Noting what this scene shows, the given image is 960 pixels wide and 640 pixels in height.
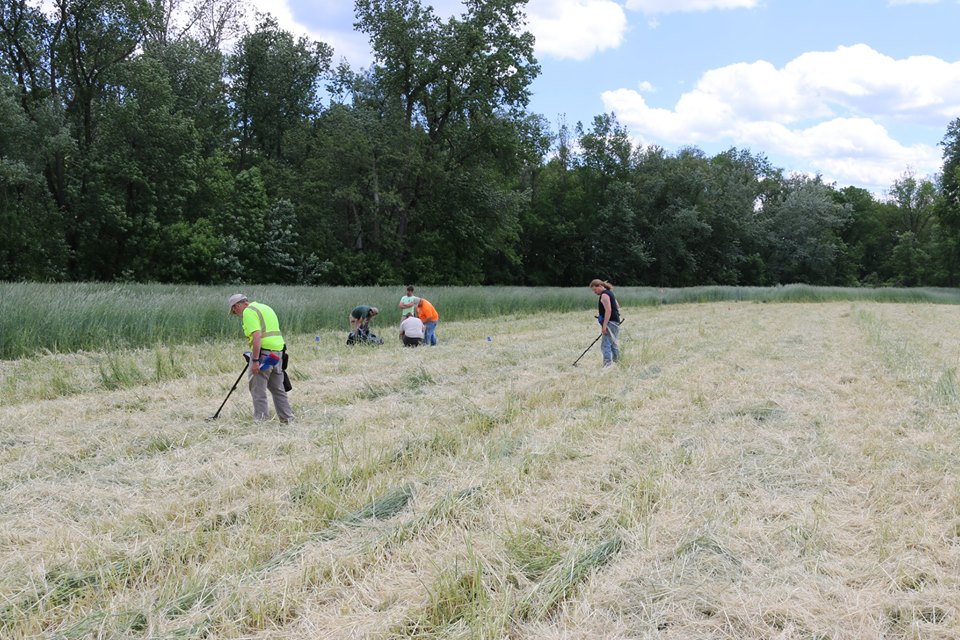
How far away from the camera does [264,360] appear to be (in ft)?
20.6

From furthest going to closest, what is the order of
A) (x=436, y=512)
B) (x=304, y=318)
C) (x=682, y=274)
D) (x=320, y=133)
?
(x=682, y=274) → (x=320, y=133) → (x=304, y=318) → (x=436, y=512)

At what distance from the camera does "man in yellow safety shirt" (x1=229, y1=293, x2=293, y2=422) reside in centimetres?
627

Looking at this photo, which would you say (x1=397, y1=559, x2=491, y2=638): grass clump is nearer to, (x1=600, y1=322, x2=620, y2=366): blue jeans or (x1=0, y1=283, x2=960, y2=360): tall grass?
(x1=600, y1=322, x2=620, y2=366): blue jeans

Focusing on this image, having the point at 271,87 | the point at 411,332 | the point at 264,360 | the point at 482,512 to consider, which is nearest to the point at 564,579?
the point at 482,512

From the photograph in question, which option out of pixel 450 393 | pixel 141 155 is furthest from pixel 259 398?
pixel 141 155

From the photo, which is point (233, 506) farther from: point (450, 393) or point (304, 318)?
point (304, 318)

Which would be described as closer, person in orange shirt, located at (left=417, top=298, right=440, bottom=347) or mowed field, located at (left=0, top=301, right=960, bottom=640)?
mowed field, located at (left=0, top=301, right=960, bottom=640)

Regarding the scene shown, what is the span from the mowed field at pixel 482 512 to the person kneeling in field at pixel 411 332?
14.9 ft

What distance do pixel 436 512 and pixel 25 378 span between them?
6.92m

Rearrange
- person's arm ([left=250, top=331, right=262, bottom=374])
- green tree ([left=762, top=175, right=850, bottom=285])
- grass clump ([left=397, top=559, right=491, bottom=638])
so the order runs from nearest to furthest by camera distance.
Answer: grass clump ([left=397, top=559, right=491, bottom=638]) < person's arm ([left=250, top=331, right=262, bottom=374]) < green tree ([left=762, top=175, right=850, bottom=285])

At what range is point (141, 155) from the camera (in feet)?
87.4

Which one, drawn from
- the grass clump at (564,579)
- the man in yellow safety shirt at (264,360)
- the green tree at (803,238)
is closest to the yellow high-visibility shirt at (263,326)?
the man in yellow safety shirt at (264,360)

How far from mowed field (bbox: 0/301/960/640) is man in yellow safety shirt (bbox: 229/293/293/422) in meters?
0.30

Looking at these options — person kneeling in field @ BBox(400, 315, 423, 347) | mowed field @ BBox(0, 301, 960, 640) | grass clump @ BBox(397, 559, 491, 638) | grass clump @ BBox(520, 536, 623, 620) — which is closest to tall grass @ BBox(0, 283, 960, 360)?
mowed field @ BBox(0, 301, 960, 640)
